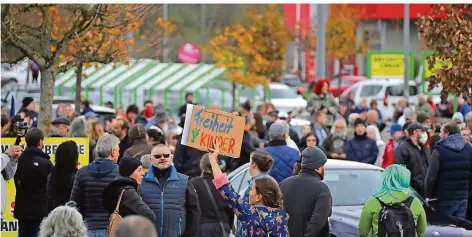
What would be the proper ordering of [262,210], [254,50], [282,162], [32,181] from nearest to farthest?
1. [262,210]
2. [32,181]
3. [282,162]
4. [254,50]

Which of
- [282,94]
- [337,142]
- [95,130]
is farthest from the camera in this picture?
[282,94]

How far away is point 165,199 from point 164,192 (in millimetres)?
59

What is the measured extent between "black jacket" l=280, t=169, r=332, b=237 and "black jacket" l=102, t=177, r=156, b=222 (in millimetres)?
1214

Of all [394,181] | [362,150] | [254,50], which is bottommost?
[362,150]

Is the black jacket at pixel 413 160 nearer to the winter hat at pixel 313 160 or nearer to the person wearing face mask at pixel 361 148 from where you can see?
the person wearing face mask at pixel 361 148

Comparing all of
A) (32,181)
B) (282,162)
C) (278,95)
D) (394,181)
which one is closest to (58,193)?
(32,181)

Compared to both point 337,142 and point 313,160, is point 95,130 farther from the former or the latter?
point 313,160

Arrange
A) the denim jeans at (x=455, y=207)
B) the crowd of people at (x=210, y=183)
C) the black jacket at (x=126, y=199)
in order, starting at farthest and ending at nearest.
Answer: the denim jeans at (x=455, y=207) < the black jacket at (x=126, y=199) < the crowd of people at (x=210, y=183)

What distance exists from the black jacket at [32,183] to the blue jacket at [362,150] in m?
6.68

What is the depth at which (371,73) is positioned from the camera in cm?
4147

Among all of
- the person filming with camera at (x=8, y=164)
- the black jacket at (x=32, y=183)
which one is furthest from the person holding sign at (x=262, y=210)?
the person filming with camera at (x=8, y=164)

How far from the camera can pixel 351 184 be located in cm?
1321

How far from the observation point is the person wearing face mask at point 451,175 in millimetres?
14352

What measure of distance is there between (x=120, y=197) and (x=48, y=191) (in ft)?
8.56
